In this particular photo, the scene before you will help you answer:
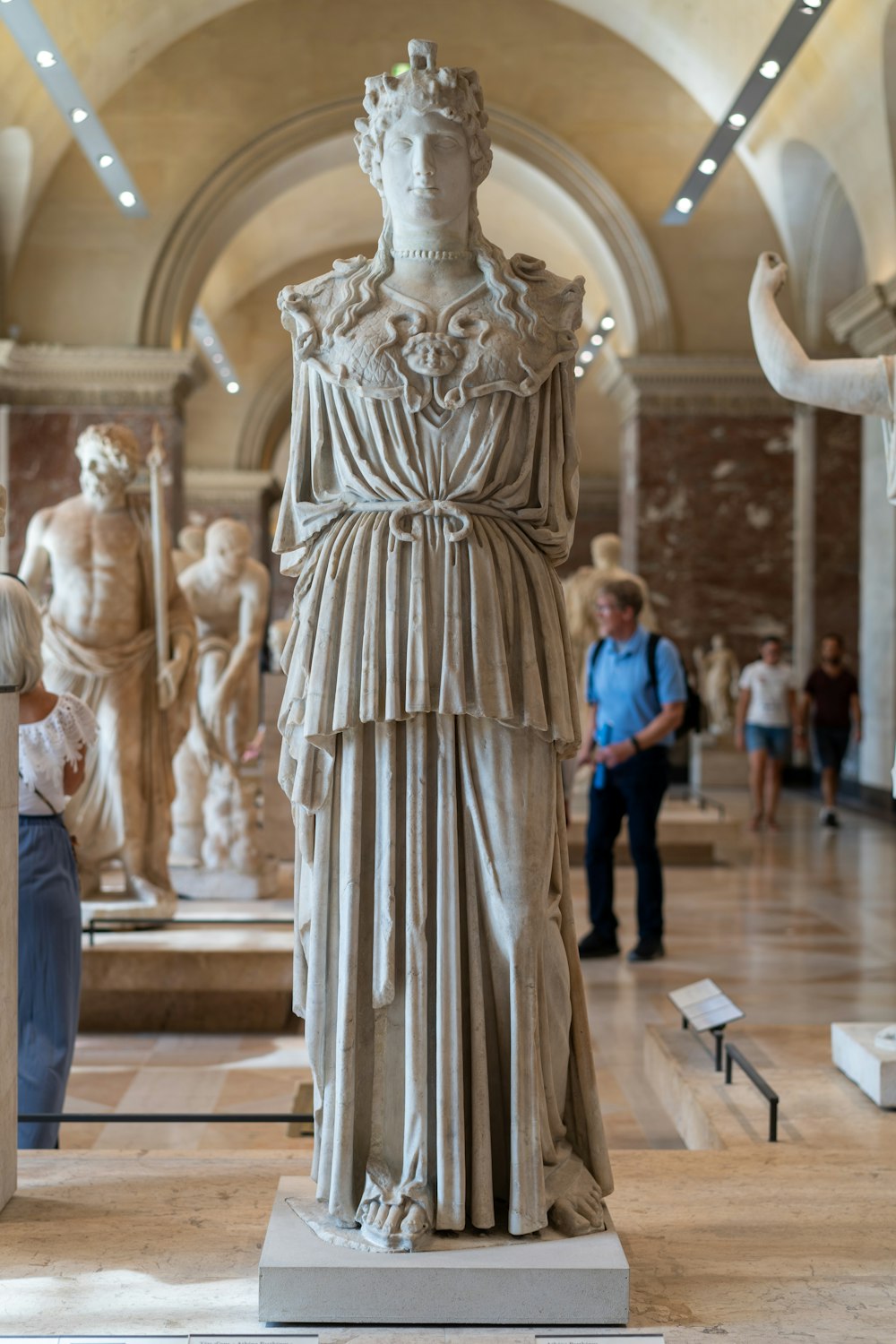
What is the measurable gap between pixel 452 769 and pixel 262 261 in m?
22.3

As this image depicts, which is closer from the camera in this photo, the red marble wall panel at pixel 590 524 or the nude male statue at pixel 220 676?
the nude male statue at pixel 220 676

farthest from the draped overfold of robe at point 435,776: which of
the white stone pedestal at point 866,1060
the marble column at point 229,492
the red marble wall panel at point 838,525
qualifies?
the marble column at point 229,492

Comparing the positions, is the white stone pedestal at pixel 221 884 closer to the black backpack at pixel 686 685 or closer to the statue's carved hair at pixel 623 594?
the black backpack at pixel 686 685

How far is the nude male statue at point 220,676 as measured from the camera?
9344 millimetres

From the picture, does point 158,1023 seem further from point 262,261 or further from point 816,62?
point 262,261

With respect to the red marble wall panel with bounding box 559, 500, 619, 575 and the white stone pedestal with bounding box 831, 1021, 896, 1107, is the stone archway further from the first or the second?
the red marble wall panel with bounding box 559, 500, 619, 575

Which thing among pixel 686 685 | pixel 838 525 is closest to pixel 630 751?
pixel 686 685

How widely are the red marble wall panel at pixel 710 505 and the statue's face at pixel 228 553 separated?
29.6 ft

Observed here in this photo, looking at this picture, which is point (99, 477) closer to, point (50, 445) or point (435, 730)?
point (435, 730)

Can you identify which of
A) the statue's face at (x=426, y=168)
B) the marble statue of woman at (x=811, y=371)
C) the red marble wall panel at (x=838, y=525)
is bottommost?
the marble statue of woman at (x=811, y=371)

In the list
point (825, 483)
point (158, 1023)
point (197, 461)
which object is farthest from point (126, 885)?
point (197, 461)

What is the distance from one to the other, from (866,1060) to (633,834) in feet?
10.4

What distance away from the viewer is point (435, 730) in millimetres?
2820

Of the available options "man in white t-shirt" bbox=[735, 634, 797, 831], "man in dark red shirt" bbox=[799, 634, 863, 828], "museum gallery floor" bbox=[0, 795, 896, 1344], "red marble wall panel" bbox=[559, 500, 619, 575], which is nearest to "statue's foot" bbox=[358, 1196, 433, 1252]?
"museum gallery floor" bbox=[0, 795, 896, 1344]
